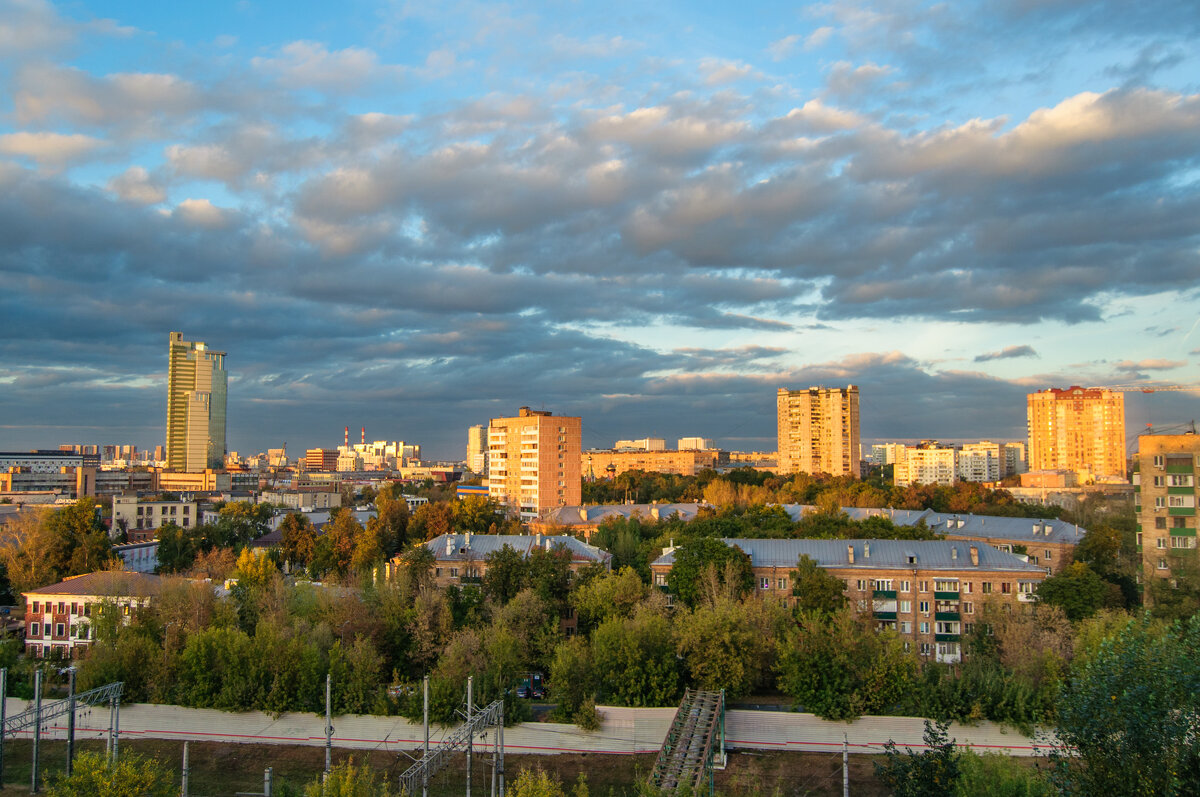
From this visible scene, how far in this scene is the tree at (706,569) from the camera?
31.5 m

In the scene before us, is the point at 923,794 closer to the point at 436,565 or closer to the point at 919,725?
the point at 919,725

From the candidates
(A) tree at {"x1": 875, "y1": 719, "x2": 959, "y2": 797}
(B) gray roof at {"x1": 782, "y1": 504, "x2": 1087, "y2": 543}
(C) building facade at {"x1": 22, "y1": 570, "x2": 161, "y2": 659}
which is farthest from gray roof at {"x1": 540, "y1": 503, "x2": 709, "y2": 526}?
(A) tree at {"x1": 875, "y1": 719, "x2": 959, "y2": 797}

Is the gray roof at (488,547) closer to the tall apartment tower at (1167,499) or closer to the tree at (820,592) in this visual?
the tree at (820,592)

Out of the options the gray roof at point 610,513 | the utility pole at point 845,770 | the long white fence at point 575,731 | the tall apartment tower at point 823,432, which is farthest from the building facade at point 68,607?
the tall apartment tower at point 823,432

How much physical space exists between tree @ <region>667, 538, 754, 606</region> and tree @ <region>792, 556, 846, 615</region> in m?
2.17

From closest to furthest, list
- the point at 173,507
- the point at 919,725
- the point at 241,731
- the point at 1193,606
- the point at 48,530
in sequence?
the point at 919,725 → the point at 241,731 → the point at 1193,606 → the point at 48,530 → the point at 173,507

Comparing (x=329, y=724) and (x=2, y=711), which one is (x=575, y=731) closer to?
(x=329, y=724)

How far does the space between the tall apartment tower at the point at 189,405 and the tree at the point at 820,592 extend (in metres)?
144

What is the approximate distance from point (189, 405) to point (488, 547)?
13452 cm

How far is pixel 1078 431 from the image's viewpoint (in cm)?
12000

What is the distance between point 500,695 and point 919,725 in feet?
38.7

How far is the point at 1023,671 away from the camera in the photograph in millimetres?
24062

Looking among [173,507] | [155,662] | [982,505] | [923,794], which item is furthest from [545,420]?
[923,794]

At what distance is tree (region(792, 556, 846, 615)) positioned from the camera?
2989 cm
